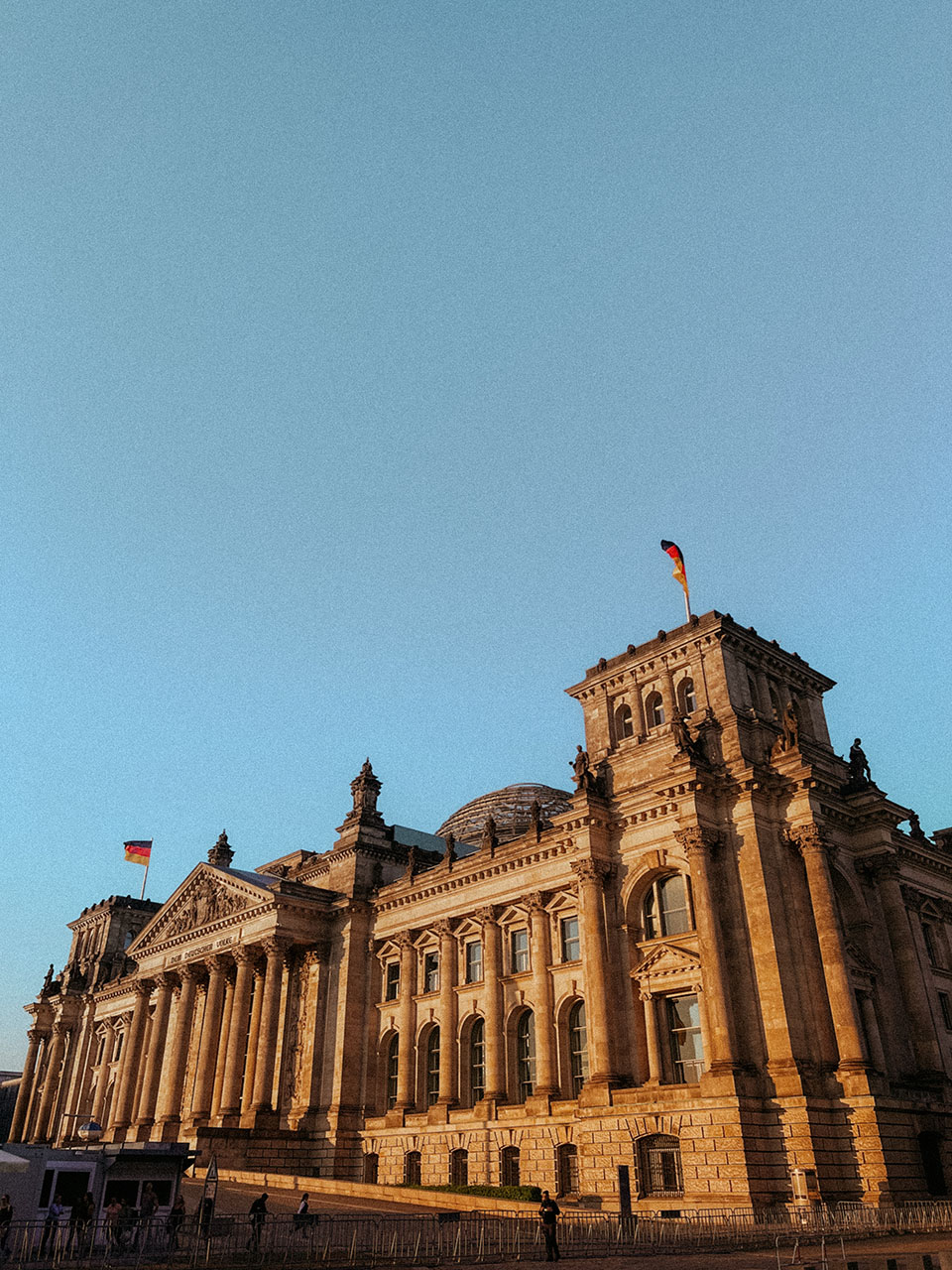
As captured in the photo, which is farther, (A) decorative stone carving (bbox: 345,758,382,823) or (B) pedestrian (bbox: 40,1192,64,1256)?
(A) decorative stone carving (bbox: 345,758,382,823)

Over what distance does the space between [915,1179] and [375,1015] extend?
3096cm

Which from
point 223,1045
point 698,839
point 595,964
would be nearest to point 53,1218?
point 595,964

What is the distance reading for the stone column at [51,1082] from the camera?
8400 centimetres

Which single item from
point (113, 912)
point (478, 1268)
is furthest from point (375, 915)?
point (113, 912)

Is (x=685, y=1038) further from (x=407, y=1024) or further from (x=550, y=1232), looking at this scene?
(x=407, y=1024)

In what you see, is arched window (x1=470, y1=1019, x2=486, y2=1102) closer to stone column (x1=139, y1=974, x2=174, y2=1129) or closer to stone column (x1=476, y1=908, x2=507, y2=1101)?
stone column (x1=476, y1=908, x2=507, y2=1101)

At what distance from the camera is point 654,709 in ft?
165

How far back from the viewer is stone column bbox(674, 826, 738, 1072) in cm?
3766

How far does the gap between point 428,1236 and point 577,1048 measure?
1887 cm

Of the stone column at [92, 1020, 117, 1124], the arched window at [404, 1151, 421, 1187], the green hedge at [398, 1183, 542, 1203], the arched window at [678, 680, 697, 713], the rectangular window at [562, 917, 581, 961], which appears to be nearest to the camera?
the green hedge at [398, 1183, 542, 1203]

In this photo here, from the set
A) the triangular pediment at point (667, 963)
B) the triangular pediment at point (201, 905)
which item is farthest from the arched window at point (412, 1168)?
the triangular pediment at point (667, 963)

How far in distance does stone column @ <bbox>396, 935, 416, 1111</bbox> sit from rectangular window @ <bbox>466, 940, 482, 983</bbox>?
4277mm

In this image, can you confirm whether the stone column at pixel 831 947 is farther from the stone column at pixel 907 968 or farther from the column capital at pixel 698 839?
the stone column at pixel 907 968

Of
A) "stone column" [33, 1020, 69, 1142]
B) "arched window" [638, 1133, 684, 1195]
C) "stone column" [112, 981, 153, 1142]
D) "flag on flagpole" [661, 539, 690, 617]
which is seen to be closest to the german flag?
"flag on flagpole" [661, 539, 690, 617]
